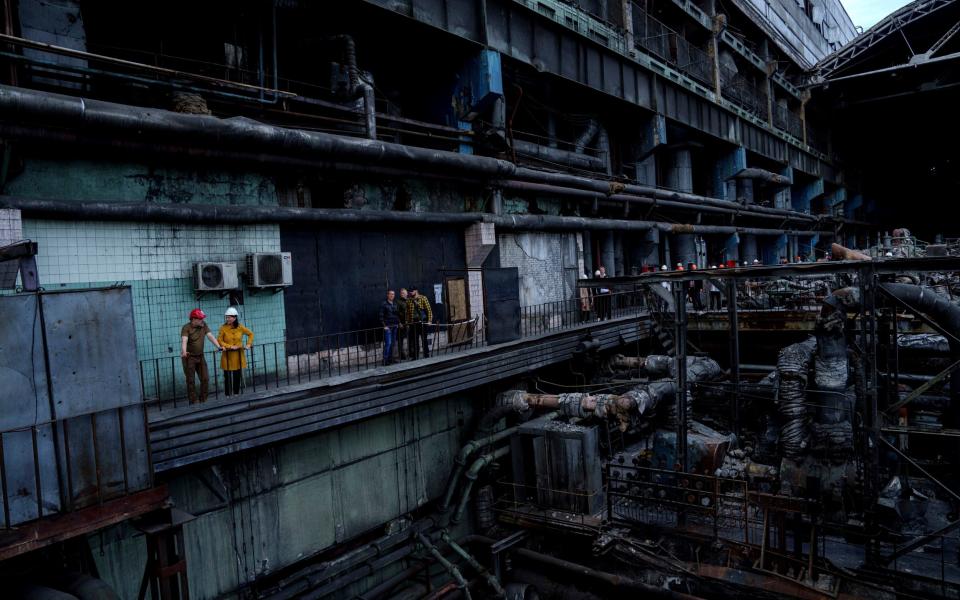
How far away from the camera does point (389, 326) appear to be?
11133mm

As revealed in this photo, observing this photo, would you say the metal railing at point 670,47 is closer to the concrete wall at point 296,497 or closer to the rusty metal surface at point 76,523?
the concrete wall at point 296,497

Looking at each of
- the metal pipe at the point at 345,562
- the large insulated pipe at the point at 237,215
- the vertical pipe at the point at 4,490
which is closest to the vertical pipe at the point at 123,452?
the vertical pipe at the point at 4,490

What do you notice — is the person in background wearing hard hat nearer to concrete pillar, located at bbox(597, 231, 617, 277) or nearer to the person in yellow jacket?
the person in yellow jacket

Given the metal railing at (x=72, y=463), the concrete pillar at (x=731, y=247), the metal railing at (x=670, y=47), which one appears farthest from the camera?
the concrete pillar at (x=731, y=247)

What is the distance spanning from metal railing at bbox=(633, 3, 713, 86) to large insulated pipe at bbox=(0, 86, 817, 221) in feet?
39.3

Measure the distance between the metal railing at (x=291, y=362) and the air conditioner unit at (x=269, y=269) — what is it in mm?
1104

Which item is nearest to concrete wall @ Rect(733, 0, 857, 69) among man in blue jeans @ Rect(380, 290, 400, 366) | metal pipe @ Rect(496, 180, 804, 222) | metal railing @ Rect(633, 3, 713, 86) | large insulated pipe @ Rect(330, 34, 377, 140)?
metal railing @ Rect(633, 3, 713, 86)

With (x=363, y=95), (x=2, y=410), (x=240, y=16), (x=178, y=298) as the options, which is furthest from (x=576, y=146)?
(x=2, y=410)

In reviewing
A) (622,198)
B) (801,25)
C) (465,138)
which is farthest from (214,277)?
(801,25)

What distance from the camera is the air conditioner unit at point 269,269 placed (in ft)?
32.7

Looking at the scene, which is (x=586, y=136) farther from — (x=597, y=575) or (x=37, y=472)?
(x=37, y=472)

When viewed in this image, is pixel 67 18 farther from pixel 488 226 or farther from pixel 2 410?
pixel 488 226

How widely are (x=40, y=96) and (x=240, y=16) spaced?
16.9ft

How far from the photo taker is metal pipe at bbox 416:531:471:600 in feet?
34.9
